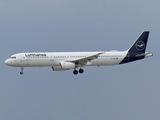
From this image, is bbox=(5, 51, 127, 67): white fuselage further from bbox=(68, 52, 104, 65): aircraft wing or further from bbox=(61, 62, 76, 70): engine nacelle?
bbox=(61, 62, 76, 70): engine nacelle

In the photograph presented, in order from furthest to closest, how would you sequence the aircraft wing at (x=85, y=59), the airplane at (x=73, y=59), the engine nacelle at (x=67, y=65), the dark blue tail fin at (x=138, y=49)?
1. the dark blue tail fin at (x=138, y=49)
2. the airplane at (x=73, y=59)
3. the engine nacelle at (x=67, y=65)
4. the aircraft wing at (x=85, y=59)

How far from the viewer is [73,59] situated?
6544 centimetres

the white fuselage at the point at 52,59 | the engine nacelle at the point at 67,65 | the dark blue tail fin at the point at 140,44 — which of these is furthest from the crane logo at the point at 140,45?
the engine nacelle at the point at 67,65

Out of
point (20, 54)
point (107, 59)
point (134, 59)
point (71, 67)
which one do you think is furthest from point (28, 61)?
point (134, 59)

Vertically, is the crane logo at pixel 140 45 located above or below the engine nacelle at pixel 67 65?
above

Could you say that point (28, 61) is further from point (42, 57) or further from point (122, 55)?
point (122, 55)

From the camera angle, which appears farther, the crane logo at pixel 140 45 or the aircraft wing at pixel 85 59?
the crane logo at pixel 140 45

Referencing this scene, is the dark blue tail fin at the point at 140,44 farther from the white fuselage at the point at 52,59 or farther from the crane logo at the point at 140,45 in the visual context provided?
the white fuselage at the point at 52,59

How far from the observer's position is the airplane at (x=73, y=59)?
63969 mm

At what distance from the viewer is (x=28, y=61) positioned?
210 ft

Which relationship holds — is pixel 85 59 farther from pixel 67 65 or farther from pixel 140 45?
pixel 140 45

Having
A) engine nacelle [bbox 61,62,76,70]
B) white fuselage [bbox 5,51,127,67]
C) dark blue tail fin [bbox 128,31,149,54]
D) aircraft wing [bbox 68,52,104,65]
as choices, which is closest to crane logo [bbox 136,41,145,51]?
dark blue tail fin [bbox 128,31,149,54]

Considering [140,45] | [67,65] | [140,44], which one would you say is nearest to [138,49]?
[140,45]

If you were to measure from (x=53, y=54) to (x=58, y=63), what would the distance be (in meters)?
1.93
